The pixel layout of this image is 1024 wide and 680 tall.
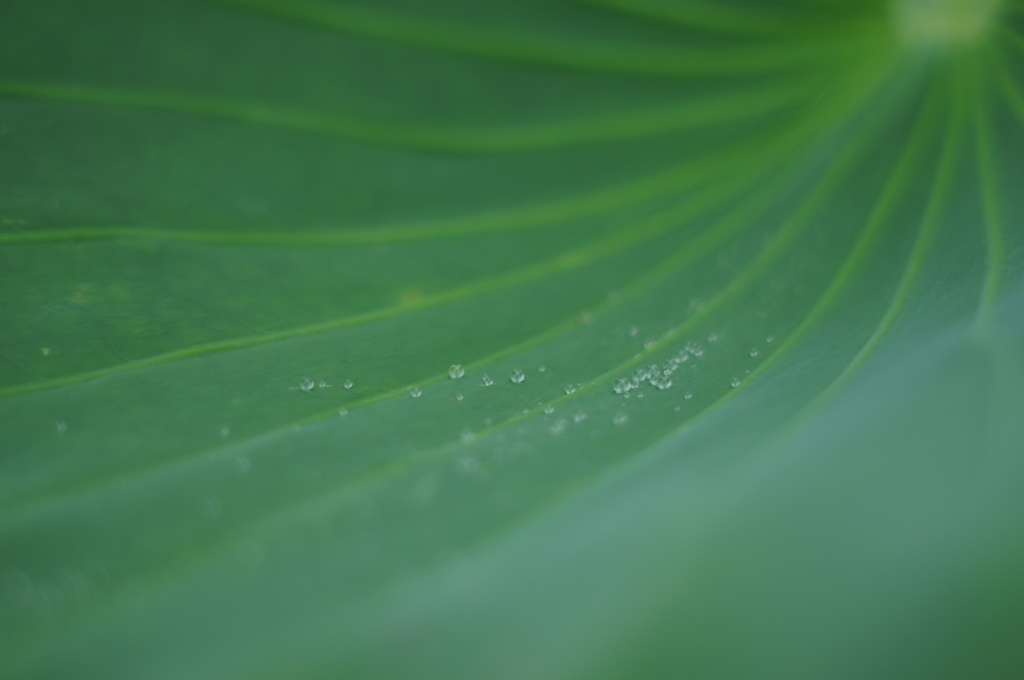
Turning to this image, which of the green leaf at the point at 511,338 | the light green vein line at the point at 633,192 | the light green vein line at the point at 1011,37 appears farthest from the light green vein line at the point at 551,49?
the light green vein line at the point at 1011,37

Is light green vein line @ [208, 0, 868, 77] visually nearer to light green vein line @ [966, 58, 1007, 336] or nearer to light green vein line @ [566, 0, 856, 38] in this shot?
light green vein line @ [566, 0, 856, 38]

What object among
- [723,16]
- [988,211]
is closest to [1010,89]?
[988,211]

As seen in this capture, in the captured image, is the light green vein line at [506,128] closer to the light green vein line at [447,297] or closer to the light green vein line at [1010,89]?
the light green vein line at [447,297]

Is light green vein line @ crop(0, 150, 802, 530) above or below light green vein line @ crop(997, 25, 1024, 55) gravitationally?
below

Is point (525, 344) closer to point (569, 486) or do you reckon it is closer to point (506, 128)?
point (569, 486)

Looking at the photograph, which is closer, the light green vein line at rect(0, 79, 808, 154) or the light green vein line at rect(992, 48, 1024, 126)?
the light green vein line at rect(992, 48, 1024, 126)

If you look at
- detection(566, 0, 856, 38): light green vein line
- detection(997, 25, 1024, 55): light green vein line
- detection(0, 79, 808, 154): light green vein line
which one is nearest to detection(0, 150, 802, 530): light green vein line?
detection(0, 79, 808, 154): light green vein line

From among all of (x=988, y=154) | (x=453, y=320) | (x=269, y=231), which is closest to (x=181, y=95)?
(x=269, y=231)
